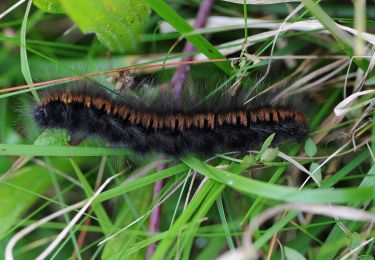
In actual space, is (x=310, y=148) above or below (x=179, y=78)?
below

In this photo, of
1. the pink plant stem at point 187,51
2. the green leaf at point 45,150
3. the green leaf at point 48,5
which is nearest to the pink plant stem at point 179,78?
the pink plant stem at point 187,51

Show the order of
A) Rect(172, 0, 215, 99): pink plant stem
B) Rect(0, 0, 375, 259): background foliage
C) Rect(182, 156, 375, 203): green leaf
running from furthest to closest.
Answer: Rect(172, 0, 215, 99): pink plant stem, Rect(0, 0, 375, 259): background foliage, Rect(182, 156, 375, 203): green leaf

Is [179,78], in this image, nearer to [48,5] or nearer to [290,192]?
[48,5]

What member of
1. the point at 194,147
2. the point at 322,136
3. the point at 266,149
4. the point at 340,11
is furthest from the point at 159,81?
the point at 340,11

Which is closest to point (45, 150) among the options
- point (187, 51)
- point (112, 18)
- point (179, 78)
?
point (112, 18)

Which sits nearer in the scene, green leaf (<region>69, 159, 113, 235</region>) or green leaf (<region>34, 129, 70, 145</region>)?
green leaf (<region>34, 129, 70, 145</region>)

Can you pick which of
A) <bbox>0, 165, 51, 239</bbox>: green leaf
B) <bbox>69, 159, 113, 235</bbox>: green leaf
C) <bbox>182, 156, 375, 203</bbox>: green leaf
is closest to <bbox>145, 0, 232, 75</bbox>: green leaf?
<bbox>182, 156, 375, 203</bbox>: green leaf

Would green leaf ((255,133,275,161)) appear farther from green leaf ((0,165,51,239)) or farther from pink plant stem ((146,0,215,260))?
green leaf ((0,165,51,239))
